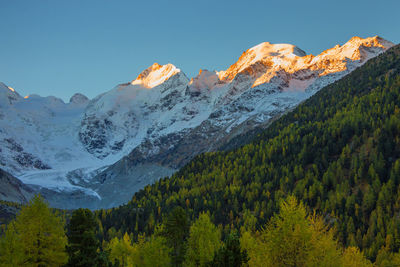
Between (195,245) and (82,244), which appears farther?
(195,245)

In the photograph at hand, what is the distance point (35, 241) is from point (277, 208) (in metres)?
64.0

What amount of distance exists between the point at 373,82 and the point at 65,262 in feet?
434

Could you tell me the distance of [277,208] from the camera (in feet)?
279

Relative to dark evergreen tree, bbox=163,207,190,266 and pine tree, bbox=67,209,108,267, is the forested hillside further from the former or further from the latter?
pine tree, bbox=67,209,108,267

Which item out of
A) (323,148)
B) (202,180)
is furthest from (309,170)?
(202,180)

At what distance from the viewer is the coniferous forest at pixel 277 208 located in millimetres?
27828

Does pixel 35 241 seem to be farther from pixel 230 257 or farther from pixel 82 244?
pixel 230 257

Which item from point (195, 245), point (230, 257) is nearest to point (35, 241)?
point (230, 257)

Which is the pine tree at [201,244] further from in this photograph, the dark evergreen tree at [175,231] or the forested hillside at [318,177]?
the forested hillside at [318,177]

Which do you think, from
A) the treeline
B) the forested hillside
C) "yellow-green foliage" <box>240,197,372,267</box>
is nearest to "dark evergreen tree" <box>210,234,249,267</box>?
the treeline

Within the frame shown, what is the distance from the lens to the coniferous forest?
1096 inches

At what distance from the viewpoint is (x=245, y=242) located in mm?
37375

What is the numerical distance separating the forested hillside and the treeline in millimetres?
26711

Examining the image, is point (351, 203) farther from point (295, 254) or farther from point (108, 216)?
point (108, 216)
